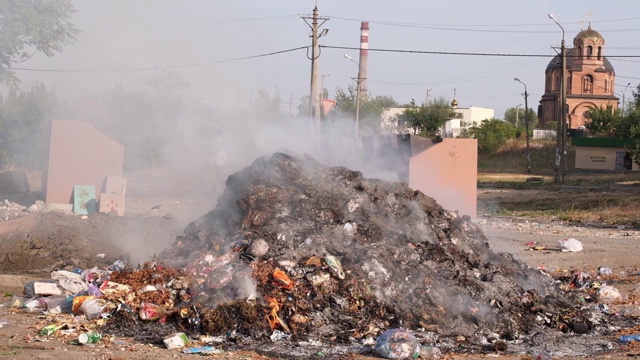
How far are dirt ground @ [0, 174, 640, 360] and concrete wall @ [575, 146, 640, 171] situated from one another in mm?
29361

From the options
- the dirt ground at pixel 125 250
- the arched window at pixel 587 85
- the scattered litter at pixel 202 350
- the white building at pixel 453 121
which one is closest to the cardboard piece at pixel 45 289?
the dirt ground at pixel 125 250

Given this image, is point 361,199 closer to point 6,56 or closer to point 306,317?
point 306,317

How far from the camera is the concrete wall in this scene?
156 ft

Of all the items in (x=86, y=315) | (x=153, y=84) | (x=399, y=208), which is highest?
(x=153, y=84)

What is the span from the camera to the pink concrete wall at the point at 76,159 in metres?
19.2

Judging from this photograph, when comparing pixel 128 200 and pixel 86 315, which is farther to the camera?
pixel 128 200

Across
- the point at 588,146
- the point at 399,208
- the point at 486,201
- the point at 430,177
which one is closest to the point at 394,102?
the point at 588,146

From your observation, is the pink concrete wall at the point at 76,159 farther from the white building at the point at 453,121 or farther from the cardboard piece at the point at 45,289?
the white building at the point at 453,121

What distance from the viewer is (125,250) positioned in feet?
43.7

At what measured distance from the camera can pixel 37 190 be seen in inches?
952

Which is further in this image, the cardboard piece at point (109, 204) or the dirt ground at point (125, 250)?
the cardboard piece at point (109, 204)

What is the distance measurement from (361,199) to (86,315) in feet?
12.7

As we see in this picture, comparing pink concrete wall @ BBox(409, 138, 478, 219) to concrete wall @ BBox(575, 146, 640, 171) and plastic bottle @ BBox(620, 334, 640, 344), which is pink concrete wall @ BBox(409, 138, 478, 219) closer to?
plastic bottle @ BBox(620, 334, 640, 344)

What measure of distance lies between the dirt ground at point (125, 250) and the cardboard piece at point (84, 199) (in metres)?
1.09
